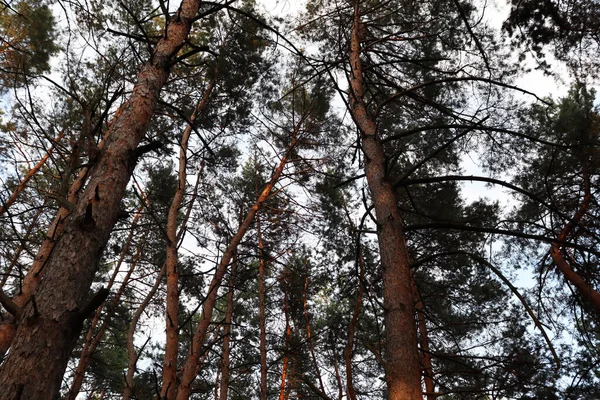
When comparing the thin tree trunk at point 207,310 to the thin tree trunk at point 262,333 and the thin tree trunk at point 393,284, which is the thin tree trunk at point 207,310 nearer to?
the thin tree trunk at point 262,333

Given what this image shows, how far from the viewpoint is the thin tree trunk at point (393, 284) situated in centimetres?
233

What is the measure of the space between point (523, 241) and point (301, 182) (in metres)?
6.67

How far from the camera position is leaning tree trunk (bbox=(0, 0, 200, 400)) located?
1.66m

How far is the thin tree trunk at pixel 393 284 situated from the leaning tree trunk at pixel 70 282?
1.77 m

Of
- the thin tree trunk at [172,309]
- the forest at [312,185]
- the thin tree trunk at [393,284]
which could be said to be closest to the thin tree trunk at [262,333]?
the forest at [312,185]

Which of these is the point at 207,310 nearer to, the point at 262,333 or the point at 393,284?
the point at 393,284

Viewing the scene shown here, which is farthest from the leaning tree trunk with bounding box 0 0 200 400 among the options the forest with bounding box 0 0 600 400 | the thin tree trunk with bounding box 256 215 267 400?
the thin tree trunk with bounding box 256 215 267 400

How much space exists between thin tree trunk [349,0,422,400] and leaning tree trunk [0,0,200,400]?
1771 millimetres

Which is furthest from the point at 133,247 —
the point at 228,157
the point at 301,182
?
the point at 301,182

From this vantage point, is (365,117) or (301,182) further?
(301,182)

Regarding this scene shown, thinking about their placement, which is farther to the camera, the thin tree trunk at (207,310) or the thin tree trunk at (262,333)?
the thin tree trunk at (262,333)

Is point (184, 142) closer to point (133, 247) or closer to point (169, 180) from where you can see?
point (169, 180)

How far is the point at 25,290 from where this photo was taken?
243 inches

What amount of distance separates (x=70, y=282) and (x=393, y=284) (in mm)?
2028
